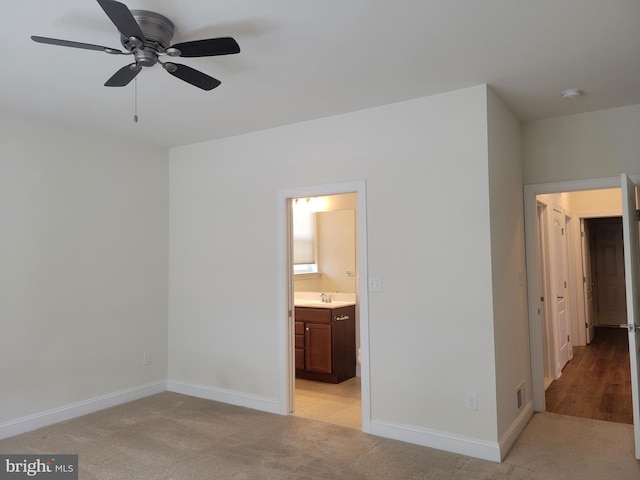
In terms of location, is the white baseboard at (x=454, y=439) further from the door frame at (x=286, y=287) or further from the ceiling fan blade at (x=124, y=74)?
the ceiling fan blade at (x=124, y=74)

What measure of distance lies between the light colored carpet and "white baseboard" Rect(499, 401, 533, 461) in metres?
0.05

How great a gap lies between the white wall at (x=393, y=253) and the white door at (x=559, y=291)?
2494 mm

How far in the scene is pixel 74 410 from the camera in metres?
4.09

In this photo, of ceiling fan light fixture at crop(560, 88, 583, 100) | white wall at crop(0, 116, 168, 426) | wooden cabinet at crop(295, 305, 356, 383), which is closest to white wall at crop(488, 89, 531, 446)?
ceiling fan light fixture at crop(560, 88, 583, 100)

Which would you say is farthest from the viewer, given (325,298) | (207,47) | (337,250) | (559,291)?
(337,250)

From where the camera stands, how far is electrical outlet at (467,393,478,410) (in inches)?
128

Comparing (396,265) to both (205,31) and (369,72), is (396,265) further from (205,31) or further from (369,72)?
(205,31)

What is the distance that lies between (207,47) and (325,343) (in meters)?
3.52

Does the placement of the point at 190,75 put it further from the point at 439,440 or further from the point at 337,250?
the point at 337,250

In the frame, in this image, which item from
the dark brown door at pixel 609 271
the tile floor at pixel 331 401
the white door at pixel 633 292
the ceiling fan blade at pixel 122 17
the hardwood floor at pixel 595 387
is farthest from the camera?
the dark brown door at pixel 609 271

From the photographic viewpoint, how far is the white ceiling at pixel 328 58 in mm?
2289

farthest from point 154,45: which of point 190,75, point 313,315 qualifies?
point 313,315

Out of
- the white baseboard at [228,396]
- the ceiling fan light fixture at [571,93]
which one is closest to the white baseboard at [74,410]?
the white baseboard at [228,396]

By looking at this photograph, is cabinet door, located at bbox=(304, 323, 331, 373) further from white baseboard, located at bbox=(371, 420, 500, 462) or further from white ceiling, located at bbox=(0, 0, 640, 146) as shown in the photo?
white ceiling, located at bbox=(0, 0, 640, 146)
